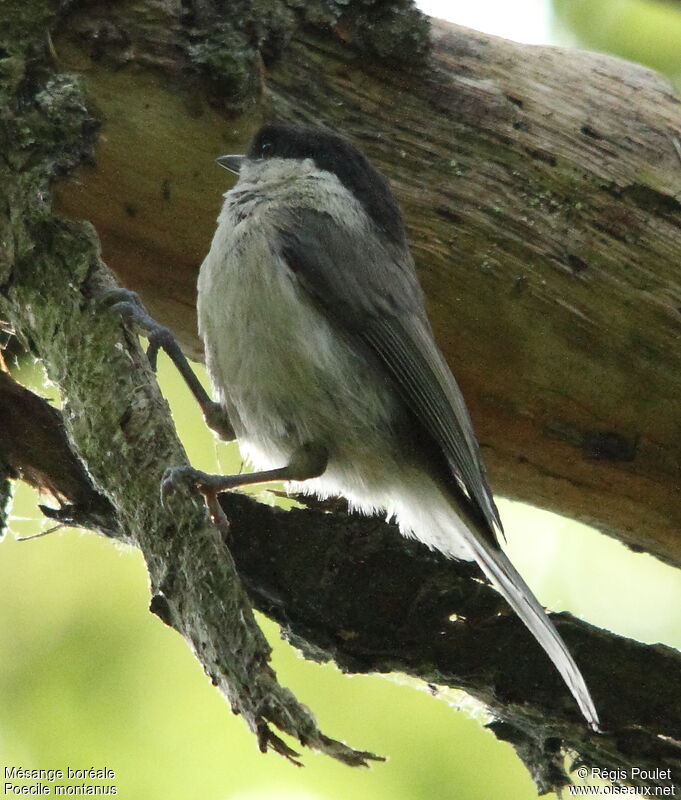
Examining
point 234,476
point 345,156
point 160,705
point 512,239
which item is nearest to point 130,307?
point 234,476

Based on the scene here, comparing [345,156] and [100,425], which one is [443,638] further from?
[345,156]

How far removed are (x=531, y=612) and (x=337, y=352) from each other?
0.77 metres

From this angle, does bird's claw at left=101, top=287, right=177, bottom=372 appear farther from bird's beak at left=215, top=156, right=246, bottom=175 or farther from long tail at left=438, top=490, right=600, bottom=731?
long tail at left=438, top=490, right=600, bottom=731

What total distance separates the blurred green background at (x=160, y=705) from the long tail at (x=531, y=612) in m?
0.79

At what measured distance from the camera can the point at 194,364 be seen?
324cm

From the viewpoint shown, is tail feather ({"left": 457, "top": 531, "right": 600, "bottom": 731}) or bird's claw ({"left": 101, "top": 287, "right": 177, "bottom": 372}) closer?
tail feather ({"left": 457, "top": 531, "right": 600, "bottom": 731})

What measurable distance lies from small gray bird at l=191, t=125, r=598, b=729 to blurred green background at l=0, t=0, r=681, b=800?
76 cm

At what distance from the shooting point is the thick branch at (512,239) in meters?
2.52

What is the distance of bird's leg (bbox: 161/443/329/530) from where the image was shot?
187 centimetres

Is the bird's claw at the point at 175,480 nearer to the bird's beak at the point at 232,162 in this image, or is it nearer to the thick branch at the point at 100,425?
the thick branch at the point at 100,425

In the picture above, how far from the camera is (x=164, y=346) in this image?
8.11 feet

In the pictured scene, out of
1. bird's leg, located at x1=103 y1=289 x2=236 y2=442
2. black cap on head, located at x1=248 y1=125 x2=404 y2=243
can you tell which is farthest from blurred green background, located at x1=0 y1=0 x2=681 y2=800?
black cap on head, located at x1=248 y1=125 x2=404 y2=243

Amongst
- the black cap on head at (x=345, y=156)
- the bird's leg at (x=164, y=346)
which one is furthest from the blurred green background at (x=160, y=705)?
the black cap on head at (x=345, y=156)

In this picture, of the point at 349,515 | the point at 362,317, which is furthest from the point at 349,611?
the point at 362,317
